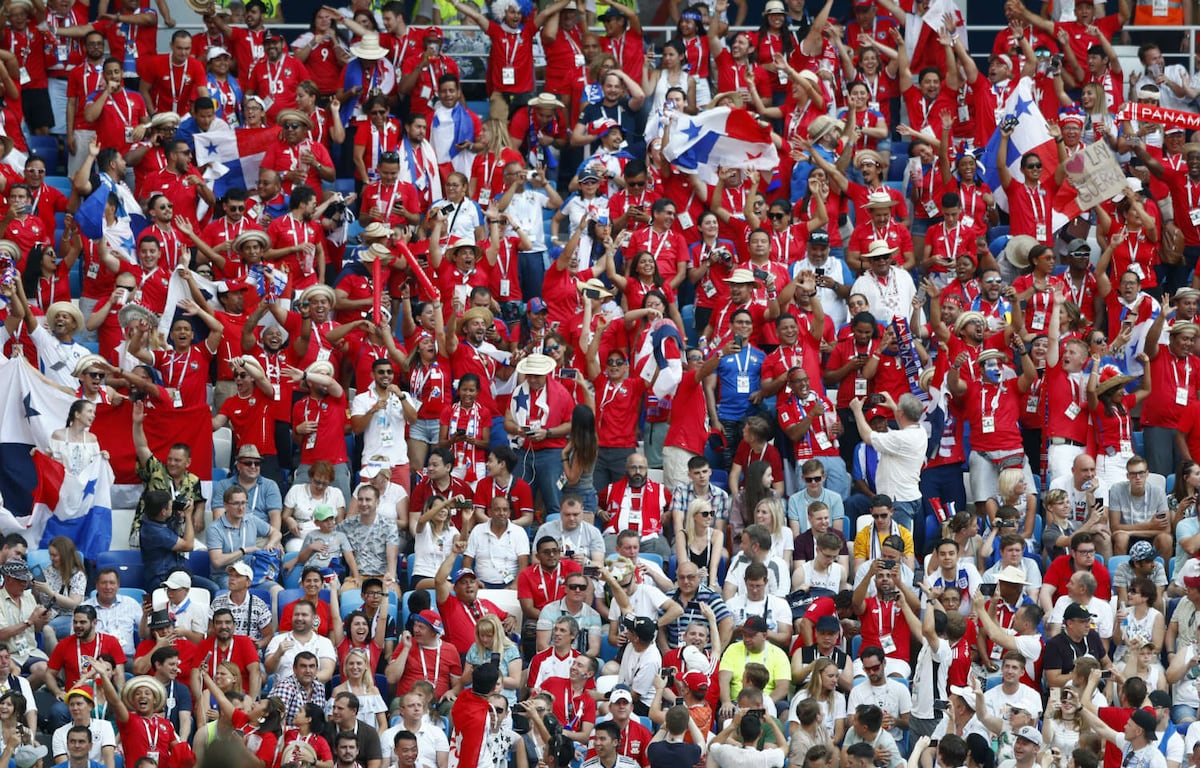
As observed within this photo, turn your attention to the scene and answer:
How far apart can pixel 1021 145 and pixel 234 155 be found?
685 centimetres

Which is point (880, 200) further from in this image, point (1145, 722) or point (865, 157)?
point (1145, 722)

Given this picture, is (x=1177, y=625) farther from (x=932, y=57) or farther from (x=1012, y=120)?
(x=932, y=57)

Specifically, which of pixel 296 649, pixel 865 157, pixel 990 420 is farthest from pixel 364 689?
pixel 865 157

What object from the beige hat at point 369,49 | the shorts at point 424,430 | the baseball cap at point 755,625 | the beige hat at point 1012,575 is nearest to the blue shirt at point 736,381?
the shorts at point 424,430

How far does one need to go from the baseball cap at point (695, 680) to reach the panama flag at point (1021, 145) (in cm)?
659

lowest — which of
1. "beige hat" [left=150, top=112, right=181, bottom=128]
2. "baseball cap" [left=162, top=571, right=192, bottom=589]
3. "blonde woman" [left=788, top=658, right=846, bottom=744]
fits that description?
"blonde woman" [left=788, top=658, right=846, bottom=744]

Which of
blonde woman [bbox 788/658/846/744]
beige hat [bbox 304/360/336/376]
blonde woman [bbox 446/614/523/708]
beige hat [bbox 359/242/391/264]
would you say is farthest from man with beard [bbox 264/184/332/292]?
blonde woman [bbox 788/658/846/744]

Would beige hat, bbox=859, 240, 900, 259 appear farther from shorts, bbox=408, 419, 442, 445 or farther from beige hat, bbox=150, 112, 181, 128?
beige hat, bbox=150, 112, 181, 128

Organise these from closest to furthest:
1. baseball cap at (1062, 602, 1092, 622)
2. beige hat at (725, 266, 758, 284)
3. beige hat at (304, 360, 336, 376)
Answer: baseball cap at (1062, 602, 1092, 622)
beige hat at (304, 360, 336, 376)
beige hat at (725, 266, 758, 284)

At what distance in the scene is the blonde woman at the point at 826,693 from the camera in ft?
49.5

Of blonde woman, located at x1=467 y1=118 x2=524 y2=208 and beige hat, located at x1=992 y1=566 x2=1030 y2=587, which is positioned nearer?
beige hat, located at x1=992 y1=566 x2=1030 y2=587

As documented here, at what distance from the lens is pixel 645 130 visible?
2055cm

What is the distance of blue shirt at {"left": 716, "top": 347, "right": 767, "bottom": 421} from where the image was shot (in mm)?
17812

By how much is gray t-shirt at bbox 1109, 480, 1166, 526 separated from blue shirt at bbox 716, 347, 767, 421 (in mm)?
2842
